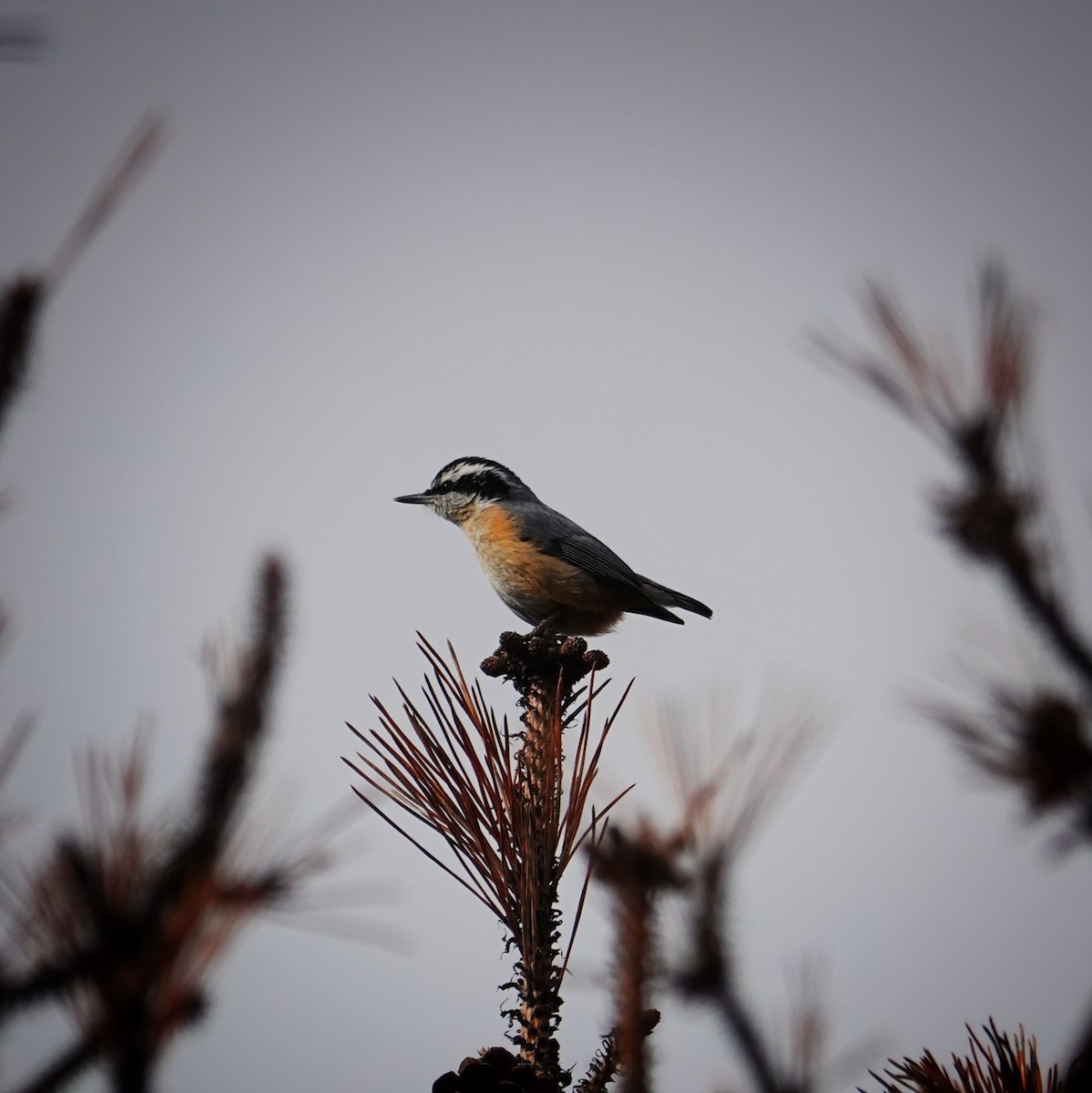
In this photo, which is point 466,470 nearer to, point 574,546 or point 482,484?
point 482,484

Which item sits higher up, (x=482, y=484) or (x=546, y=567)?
(x=482, y=484)

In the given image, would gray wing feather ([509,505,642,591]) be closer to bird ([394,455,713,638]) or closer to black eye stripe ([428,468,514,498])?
bird ([394,455,713,638])

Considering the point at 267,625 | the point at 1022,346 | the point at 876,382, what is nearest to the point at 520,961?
the point at 267,625

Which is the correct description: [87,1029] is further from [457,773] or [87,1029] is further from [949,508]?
[949,508]

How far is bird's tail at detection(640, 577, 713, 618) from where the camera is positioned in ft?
17.0

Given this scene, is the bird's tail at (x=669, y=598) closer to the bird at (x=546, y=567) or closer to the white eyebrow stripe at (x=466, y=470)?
the bird at (x=546, y=567)

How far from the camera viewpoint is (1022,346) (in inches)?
73.0

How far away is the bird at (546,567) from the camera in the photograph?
4754mm

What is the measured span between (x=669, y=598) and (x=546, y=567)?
88 centimetres

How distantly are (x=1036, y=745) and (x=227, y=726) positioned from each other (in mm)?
1393

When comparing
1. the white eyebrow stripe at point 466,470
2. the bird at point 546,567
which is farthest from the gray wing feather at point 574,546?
the white eyebrow stripe at point 466,470

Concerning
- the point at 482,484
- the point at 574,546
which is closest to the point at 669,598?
the point at 574,546

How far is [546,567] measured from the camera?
4762mm

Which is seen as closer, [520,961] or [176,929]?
[176,929]
